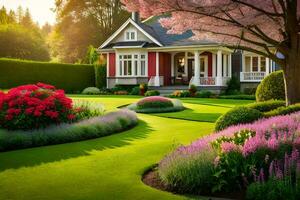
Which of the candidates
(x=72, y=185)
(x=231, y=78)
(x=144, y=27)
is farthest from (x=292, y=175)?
(x=144, y=27)

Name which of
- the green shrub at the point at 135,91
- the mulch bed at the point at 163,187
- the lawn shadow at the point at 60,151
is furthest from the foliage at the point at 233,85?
the mulch bed at the point at 163,187

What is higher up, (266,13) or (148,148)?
(266,13)

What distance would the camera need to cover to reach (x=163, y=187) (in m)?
6.33

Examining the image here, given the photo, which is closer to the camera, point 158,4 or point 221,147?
point 221,147

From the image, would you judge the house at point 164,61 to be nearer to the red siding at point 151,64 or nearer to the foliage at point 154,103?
the red siding at point 151,64

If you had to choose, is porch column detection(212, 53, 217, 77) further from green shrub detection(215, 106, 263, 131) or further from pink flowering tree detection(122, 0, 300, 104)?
green shrub detection(215, 106, 263, 131)

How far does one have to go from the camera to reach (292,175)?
571cm

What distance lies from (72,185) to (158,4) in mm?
5516

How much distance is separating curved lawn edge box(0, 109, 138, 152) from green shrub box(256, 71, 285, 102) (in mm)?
6117

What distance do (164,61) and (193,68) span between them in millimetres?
2663

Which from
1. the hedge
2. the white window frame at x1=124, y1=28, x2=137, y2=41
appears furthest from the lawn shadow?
the white window frame at x1=124, y1=28, x2=137, y2=41

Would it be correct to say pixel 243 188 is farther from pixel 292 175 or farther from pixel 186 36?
pixel 186 36

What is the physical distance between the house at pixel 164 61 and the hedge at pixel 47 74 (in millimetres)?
2522

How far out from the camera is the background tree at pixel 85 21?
56.3 metres
